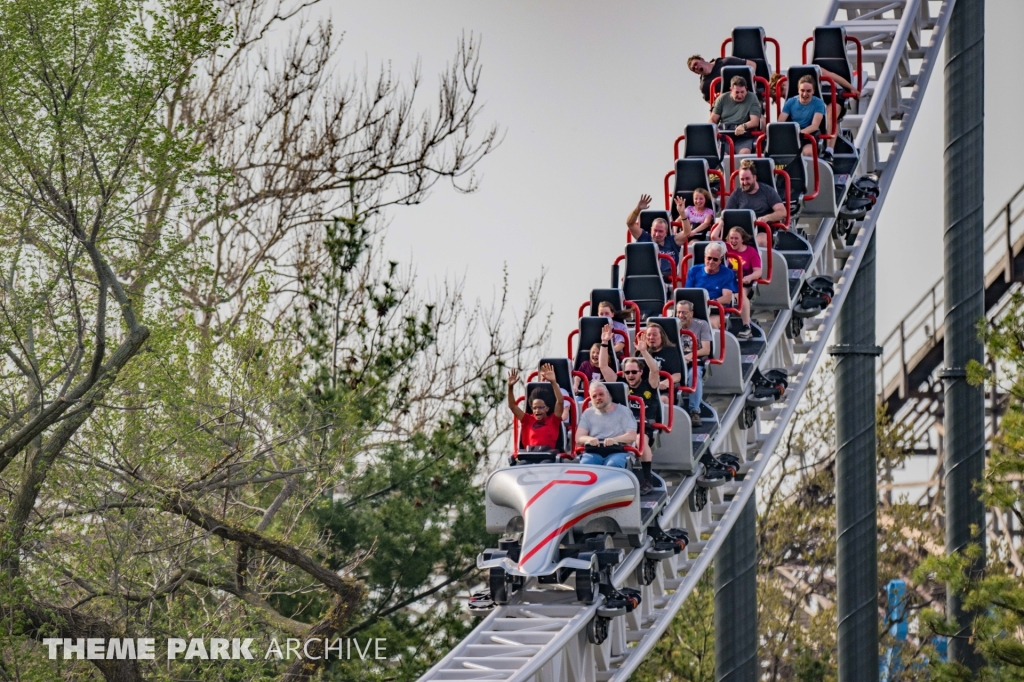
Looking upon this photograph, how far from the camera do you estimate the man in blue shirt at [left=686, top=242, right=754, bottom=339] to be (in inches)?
466

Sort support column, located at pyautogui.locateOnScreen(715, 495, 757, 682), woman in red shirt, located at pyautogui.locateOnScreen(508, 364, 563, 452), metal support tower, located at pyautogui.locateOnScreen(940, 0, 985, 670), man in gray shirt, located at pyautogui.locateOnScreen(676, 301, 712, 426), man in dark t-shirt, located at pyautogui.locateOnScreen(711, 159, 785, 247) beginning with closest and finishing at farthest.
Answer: woman in red shirt, located at pyautogui.locateOnScreen(508, 364, 563, 452)
man in gray shirt, located at pyautogui.locateOnScreen(676, 301, 712, 426)
man in dark t-shirt, located at pyautogui.locateOnScreen(711, 159, 785, 247)
metal support tower, located at pyautogui.locateOnScreen(940, 0, 985, 670)
support column, located at pyautogui.locateOnScreen(715, 495, 757, 682)

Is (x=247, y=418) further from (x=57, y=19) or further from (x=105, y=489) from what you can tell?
(x=57, y=19)

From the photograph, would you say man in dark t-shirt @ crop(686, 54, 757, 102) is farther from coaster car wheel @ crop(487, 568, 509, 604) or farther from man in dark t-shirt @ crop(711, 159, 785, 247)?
coaster car wheel @ crop(487, 568, 509, 604)

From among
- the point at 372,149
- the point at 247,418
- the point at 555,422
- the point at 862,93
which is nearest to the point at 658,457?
the point at 555,422

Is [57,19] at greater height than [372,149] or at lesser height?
lesser

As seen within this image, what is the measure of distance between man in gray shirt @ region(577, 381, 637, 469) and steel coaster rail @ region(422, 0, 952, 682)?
0.59 meters

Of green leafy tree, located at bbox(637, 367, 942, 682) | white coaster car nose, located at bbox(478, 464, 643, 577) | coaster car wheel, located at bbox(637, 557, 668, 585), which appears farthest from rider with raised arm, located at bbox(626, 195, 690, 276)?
green leafy tree, located at bbox(637, 367, 942, 682)

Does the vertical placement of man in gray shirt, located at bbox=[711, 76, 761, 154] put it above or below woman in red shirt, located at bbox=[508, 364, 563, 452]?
above

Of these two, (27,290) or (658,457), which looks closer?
(658,457)

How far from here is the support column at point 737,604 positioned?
14164 millimetres

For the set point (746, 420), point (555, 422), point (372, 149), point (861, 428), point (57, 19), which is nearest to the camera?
point (555, 422)

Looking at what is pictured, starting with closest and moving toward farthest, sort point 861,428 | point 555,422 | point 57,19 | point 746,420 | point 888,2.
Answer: point 555,422 < point 57,19 < point 746,420 < point 861,428 < point 888,2

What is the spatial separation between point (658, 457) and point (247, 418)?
3.18 metres

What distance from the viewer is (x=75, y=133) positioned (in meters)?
11.2
